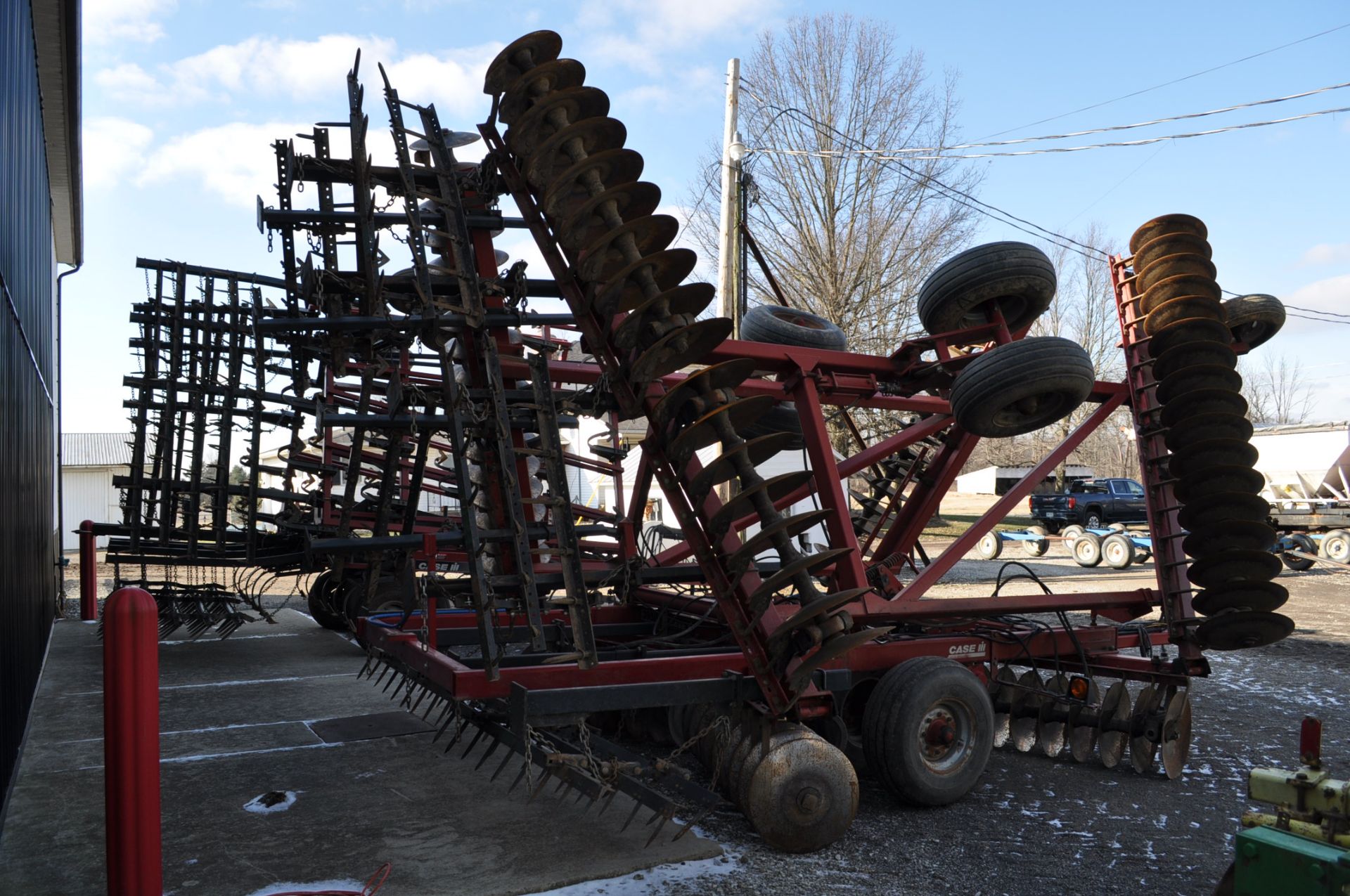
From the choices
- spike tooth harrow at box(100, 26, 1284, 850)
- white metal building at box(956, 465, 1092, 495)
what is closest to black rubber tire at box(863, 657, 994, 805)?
spike tooth harrow at box(100, 26, 1284, 850)

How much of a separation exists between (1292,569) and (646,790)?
20253mm

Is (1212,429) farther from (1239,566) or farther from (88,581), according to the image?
(88,581)

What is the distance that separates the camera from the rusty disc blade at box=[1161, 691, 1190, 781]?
6.12 m

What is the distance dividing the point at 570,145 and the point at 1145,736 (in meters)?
4.78

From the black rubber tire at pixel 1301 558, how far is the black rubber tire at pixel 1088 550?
10.9 feet

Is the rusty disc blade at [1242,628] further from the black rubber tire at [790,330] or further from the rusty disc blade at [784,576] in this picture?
the rusty disc blade at [784,576]

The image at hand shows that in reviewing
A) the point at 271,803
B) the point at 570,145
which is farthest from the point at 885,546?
the point at 271,803

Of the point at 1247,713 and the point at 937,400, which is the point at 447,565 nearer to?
the point at 937,400

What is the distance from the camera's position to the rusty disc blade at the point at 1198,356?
661 cm

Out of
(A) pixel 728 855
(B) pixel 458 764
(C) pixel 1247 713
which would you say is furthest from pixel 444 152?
(C) pixel 1247 713

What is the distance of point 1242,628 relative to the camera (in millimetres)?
6434

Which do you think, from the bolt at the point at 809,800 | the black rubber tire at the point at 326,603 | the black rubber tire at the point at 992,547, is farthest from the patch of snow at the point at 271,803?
the black rubber tire at the point at 992,547

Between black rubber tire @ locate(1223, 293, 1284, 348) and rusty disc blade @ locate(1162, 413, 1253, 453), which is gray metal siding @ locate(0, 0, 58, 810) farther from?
black rubber tire @ locate(1223, 293, 1284, 348)

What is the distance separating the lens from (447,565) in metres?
13.1
